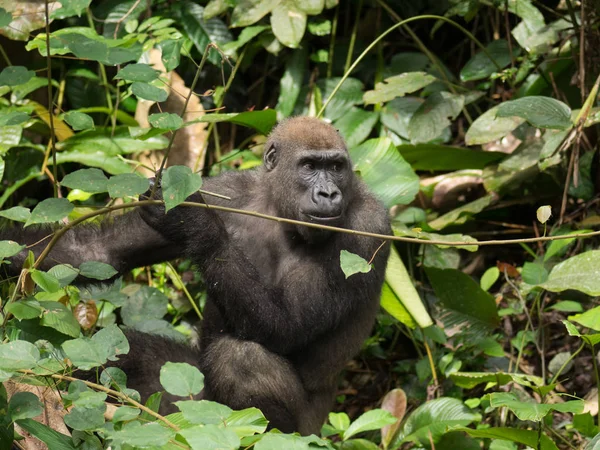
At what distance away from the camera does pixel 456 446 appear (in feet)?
14.2

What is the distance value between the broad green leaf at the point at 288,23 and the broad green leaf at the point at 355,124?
2.26 ft

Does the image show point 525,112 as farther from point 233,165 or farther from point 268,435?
point 268,435

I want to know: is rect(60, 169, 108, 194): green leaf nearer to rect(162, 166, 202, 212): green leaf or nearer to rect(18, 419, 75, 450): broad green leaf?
rect(162, 166, 202, 212): green leaf

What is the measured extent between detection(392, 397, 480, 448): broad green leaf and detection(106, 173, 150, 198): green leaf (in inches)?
86.5

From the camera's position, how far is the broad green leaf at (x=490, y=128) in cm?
562

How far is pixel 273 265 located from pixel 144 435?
6.91 ft

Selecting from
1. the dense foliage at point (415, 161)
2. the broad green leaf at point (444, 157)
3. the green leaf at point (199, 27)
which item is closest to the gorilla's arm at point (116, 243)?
the dense foliage at point (415, 161)

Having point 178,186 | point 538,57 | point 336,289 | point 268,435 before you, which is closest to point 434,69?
point 538,57

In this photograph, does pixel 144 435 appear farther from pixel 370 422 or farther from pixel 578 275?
pixel 578 275

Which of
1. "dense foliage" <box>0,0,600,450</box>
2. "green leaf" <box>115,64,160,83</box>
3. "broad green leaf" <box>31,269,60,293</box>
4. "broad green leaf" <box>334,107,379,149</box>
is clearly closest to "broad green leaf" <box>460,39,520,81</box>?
"dense foliage" <box>0,0,600,450</box>

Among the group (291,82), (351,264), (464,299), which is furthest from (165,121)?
(291,82)

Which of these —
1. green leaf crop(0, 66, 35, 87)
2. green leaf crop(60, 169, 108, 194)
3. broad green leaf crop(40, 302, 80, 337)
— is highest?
green leaf crop(0, 66, 35, 87)

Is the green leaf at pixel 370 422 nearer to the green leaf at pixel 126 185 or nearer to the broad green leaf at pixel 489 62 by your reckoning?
the green leaf at pixel 126 185

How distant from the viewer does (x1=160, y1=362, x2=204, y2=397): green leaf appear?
2605 millimetres
